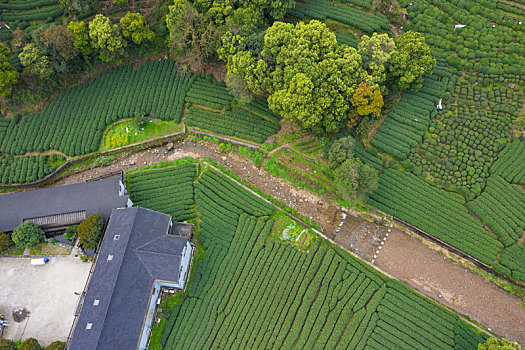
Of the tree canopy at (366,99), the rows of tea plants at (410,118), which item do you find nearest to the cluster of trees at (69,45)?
the tree canopy at (366,99)

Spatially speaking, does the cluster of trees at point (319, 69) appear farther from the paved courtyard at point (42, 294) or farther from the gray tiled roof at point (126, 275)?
the paved courtyard at point (42, 294)

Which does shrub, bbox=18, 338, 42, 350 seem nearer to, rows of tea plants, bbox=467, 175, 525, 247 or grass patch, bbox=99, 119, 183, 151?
grass patch, bbox=99, 119, 183, 151

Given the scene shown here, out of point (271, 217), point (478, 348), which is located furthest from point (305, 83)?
point (478, 348)

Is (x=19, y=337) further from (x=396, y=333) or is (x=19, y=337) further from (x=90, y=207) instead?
(x=396, y=333)

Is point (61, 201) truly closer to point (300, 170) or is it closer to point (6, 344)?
point (6, 344)

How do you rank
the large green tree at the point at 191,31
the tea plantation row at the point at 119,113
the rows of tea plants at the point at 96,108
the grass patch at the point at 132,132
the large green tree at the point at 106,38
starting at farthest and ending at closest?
the grass patch at the point at 132,132 → the rows of tea plants at the point at 96,108 → the tea plantation row at the point at 119,113 → the large green tree at the point at 106,38 → the large green tree at the point at 191,31

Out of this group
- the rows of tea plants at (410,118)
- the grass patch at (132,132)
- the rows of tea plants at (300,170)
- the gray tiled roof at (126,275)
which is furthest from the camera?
the grass patch at (132,132)
